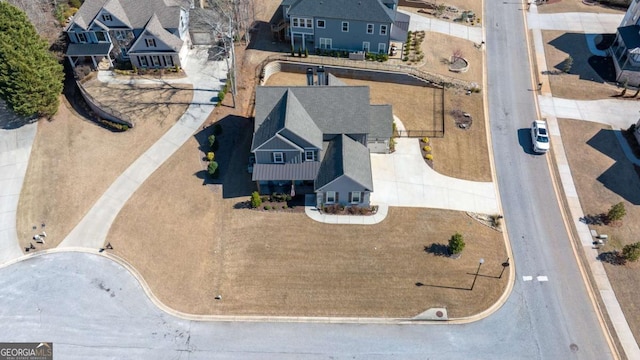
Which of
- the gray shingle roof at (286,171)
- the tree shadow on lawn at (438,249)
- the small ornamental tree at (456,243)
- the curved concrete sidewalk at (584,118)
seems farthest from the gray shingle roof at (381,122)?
the curved concrete sidewalk at (584,118)

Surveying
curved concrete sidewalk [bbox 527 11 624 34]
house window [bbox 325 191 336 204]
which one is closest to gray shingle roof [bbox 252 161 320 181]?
house window [bbox 325 191 336 204]

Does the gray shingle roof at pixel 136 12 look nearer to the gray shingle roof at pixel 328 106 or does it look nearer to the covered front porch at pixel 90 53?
the covered front porch at pixel 90 53

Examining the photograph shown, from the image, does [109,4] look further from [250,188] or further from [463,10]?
[463,10]

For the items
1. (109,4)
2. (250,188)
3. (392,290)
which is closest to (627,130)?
(392,290)

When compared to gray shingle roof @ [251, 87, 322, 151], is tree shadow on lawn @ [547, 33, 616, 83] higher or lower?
lower

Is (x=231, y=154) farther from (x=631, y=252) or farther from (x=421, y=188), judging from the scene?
(x=631, y=252)

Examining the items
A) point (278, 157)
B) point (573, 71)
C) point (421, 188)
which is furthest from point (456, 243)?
point (573, 71)

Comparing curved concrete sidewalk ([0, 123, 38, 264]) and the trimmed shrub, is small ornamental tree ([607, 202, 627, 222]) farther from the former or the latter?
curved concrete sidewalk ([0, 123, 38, 264])
